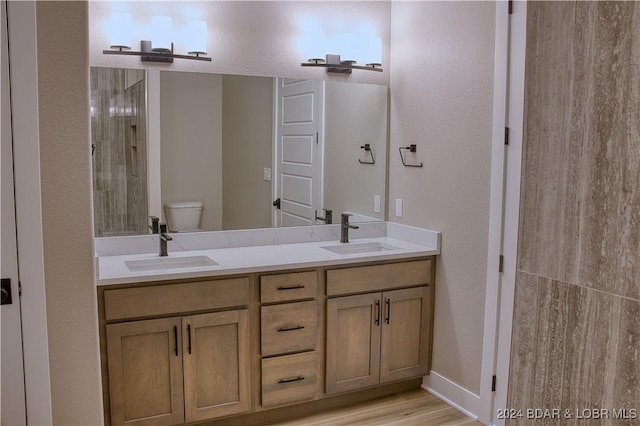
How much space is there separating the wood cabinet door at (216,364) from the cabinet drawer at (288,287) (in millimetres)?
151

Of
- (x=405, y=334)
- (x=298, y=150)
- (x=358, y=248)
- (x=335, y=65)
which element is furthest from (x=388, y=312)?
(x=335, y=65)

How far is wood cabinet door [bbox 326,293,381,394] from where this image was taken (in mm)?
3014

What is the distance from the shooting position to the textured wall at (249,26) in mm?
2904

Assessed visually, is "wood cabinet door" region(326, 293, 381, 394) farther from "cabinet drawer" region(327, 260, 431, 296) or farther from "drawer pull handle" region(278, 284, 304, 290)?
"drawer pull handle" region(278, 284, 304, 290)

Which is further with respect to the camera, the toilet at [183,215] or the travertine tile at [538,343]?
the toilet at [183,215]

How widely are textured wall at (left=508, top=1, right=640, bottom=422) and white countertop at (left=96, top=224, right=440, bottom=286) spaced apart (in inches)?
29.6

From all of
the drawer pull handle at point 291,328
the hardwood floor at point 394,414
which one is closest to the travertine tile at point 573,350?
the hardwood floor at point 394,414

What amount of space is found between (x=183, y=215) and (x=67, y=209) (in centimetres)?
123

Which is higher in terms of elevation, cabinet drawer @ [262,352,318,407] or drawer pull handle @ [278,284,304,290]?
drawer pull handle @ [278,284,304,290]

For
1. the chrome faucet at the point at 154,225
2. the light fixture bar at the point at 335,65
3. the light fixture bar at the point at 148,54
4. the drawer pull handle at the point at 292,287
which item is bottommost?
the drawer pull handle at the point at 292,287

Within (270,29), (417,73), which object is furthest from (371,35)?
(270,29)

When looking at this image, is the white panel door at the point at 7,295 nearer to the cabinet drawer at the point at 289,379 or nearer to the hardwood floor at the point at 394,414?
the cabinet drawer at the point at 289,379

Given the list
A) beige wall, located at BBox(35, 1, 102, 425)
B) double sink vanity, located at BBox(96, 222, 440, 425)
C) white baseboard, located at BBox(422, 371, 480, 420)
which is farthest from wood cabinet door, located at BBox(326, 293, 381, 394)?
beige wall, located at BBox(35, 1, 102, 425)

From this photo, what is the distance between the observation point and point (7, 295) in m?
1.78
